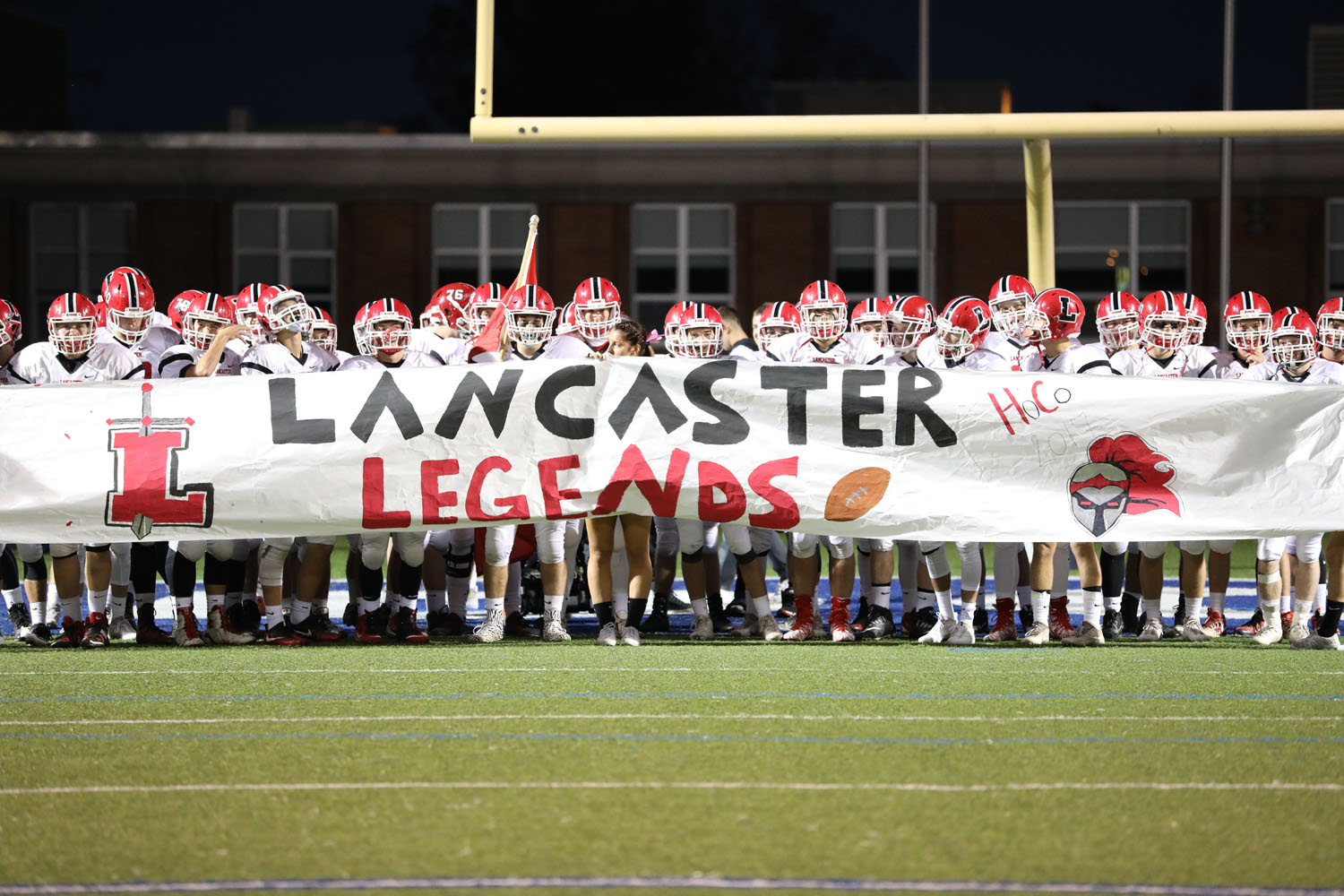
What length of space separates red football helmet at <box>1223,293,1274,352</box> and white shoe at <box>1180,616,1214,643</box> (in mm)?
1557

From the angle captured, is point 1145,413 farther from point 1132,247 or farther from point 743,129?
point 1132,247

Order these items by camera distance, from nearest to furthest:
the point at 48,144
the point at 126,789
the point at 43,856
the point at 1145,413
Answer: the point at 43,856 < the point at 126,789 < the point at 1145,413 < the point at 48,144

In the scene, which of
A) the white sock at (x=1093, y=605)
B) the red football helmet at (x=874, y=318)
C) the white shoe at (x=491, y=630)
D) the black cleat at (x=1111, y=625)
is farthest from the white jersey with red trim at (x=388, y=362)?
the black cleat at (x=1111, y=625)

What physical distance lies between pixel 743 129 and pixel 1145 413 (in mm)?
2435

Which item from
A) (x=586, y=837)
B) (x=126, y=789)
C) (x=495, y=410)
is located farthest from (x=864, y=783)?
(x=495, y=410)

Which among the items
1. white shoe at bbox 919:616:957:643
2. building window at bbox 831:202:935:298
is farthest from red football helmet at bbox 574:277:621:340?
building window at bbox 831:202:935:298

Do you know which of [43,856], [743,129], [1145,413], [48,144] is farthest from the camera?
[48,144]

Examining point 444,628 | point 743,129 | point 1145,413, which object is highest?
point 743,129

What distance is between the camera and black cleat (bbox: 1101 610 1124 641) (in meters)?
8.62

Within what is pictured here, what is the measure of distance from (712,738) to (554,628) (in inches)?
118

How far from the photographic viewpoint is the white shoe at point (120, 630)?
8.41 m

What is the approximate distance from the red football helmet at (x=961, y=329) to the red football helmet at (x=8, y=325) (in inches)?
190

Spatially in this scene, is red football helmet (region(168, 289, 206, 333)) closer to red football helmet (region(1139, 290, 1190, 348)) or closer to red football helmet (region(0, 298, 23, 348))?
red football helmet (region(0, 298, 23, 348))

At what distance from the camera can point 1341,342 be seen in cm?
848
